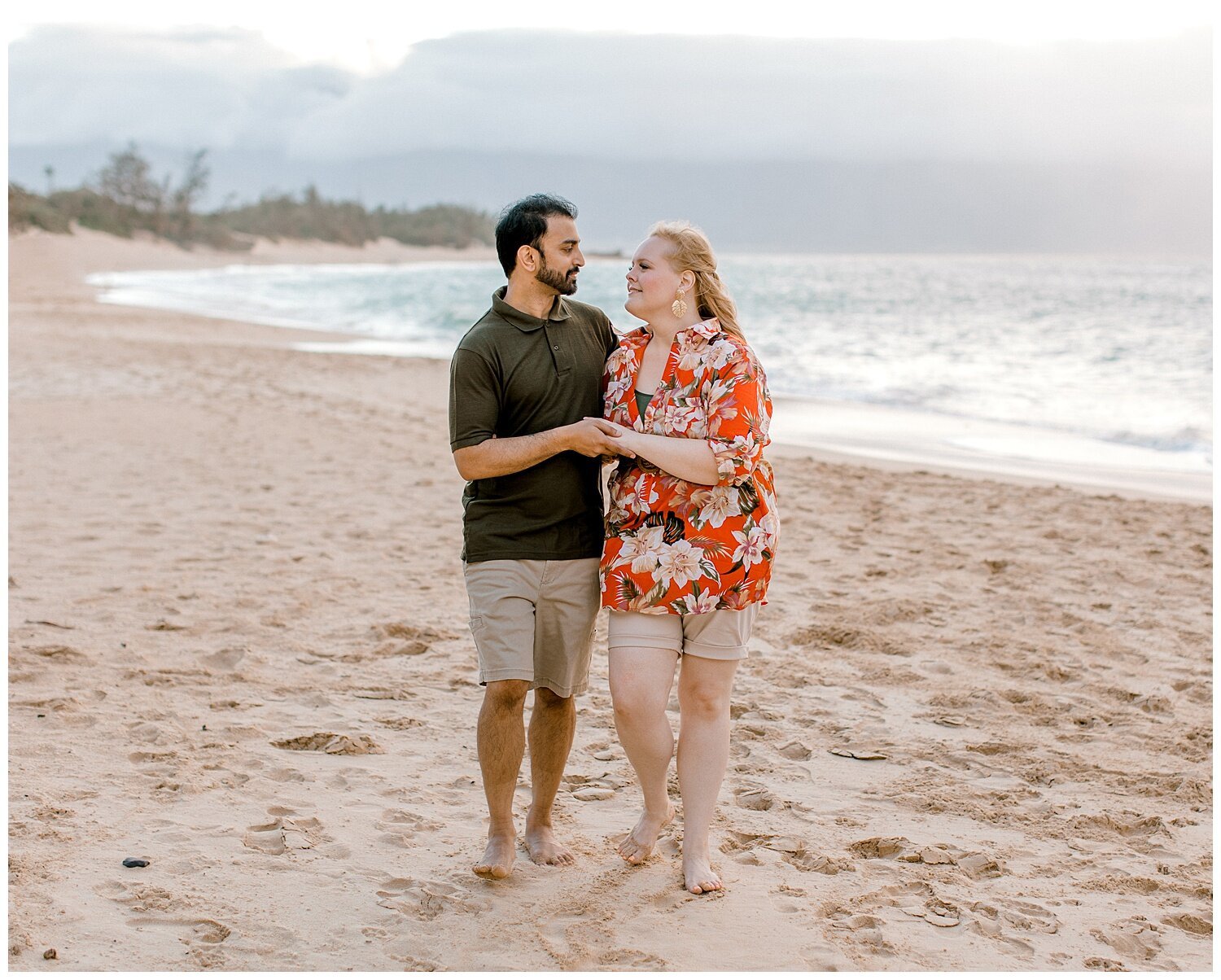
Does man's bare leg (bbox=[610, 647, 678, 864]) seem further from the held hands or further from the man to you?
the held hands

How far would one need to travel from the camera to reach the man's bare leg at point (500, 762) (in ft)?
11.0

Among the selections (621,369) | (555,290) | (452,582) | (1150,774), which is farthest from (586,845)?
(452,582)

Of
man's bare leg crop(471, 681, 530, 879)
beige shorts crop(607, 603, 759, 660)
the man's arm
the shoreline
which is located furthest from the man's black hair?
the shoreline

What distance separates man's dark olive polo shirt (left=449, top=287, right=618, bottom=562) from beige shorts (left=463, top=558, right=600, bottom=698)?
45 millimetres

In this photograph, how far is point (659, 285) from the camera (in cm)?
331

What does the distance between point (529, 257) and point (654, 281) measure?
1.20 feet

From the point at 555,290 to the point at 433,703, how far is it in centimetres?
204

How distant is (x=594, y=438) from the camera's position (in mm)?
3201

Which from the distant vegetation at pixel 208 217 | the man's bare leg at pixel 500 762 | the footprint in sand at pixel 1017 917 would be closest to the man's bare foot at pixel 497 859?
the man's bare leg at pixel 500 762

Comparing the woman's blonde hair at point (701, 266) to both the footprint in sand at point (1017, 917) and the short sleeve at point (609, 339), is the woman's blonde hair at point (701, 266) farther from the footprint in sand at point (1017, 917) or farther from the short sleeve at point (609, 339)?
the footprint in sand at point (1017, 917)

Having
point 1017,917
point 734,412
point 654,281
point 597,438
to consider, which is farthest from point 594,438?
point 1017,917

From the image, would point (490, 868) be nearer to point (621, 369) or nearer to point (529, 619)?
point (529, 619)

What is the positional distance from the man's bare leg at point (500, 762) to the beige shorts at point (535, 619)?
7cm

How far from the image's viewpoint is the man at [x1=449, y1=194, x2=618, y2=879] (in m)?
3.32
